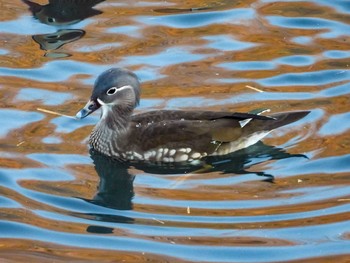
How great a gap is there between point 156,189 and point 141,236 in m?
1.00

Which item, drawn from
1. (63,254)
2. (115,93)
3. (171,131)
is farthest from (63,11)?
(63,254)

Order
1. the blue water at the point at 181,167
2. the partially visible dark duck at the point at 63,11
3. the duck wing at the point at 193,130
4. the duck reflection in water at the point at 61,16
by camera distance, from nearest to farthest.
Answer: the blue water at the point at 181,167 → the duck wing at the point at 193,130 → the duck reflection in water at the point at 61,16 → the partially visible dark duck at the point at 63,11

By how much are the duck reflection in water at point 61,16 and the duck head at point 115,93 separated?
2437mm

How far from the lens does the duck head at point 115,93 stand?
10.4 m

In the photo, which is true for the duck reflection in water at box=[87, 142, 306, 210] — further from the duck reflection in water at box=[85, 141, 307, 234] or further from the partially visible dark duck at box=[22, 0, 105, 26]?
the partially visible dark duck at box=[22, 0, 105, 26]

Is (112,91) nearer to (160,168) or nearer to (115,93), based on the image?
(115,93)

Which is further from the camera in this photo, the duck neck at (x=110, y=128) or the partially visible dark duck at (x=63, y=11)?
the partially visible dark duck at (x=63, y=11)

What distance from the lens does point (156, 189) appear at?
9.35 meters

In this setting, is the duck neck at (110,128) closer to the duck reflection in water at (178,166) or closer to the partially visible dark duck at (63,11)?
the duck reflection in water at (178,166)

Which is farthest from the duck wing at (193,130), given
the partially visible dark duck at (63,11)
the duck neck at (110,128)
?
the partially visible dark duck at (63,11)

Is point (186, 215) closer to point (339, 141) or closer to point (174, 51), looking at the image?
point (339, 141)

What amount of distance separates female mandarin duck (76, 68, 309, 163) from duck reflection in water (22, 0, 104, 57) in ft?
8.22

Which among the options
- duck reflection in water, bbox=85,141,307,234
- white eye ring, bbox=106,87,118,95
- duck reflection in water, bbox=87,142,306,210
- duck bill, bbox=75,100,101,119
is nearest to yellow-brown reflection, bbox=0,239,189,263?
duck reflection in water, bbox=85,141,307,234

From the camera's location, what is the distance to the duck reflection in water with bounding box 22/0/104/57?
13.0 metres
